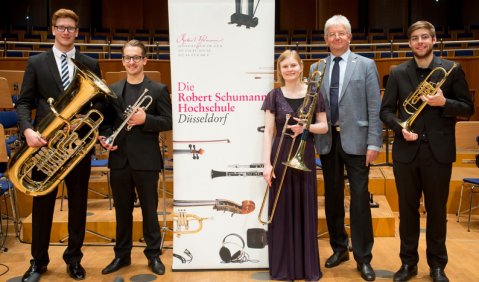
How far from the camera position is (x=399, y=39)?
1326 centimetres

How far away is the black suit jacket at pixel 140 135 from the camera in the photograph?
Answer: 138 inches

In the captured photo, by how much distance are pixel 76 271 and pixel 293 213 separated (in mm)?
1553

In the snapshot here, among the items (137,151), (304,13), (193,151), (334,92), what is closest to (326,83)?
(334,92)

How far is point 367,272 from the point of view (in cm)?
346

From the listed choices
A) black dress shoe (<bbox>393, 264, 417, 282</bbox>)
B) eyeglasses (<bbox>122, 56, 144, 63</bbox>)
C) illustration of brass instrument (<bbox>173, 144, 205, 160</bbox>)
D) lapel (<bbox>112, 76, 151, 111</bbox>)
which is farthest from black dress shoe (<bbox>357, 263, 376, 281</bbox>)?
eyeglasses (<bbox>122, 56, 144, 63</bbox>)

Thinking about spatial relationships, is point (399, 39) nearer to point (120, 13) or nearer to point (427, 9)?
point (427, 9)

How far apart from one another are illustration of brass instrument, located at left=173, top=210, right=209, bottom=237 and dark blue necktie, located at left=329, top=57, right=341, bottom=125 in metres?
1.18

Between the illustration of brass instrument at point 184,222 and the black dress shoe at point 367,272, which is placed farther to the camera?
the illustration of brass instrument at point 184,222

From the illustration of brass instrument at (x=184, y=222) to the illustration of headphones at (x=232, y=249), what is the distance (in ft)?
0.72

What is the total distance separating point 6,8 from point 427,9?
40.1ft

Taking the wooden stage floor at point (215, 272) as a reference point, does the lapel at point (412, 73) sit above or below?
above

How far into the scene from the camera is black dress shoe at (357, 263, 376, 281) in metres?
3.44

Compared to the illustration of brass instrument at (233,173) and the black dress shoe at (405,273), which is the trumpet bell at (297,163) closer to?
the illustration of brass instrument at (233,173)

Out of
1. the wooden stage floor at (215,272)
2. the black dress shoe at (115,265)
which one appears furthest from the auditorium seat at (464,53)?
the black dress shoe at (115,265)
